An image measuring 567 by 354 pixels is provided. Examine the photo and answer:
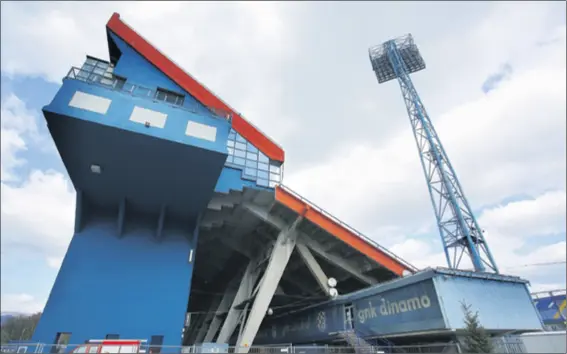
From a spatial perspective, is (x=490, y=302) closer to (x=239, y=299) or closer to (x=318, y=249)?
(x=318, y=249)

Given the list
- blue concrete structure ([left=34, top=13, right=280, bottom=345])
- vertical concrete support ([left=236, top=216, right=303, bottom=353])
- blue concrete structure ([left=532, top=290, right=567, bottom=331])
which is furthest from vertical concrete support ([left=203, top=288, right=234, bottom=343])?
blue concrete structure ([left=532, top=290, right=567, bottom=331])

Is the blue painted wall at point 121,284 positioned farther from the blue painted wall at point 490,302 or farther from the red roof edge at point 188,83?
the blue painted wall at point 490,302

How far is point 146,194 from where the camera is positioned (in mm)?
16500

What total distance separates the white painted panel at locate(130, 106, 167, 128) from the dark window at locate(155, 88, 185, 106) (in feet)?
20.4

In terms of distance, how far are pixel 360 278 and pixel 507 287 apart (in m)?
8.72

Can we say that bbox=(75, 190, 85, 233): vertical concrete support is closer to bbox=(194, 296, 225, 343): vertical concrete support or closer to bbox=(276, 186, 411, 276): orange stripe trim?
bbox=(276, 186, 411, 276): orange stripe trim

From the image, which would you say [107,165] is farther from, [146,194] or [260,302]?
[260,302]

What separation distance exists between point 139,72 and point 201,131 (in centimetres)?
896

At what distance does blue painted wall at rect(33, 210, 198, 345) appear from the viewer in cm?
1486

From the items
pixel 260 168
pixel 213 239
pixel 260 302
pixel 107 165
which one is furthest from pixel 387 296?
pixel 107 165

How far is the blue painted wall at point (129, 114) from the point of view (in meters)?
12.7

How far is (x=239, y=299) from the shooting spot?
21094 mm

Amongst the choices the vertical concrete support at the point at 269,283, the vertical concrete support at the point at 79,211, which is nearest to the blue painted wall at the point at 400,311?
the vertical concrete support at the point at 269,283

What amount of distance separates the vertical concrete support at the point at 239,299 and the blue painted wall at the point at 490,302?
40.8 ft
